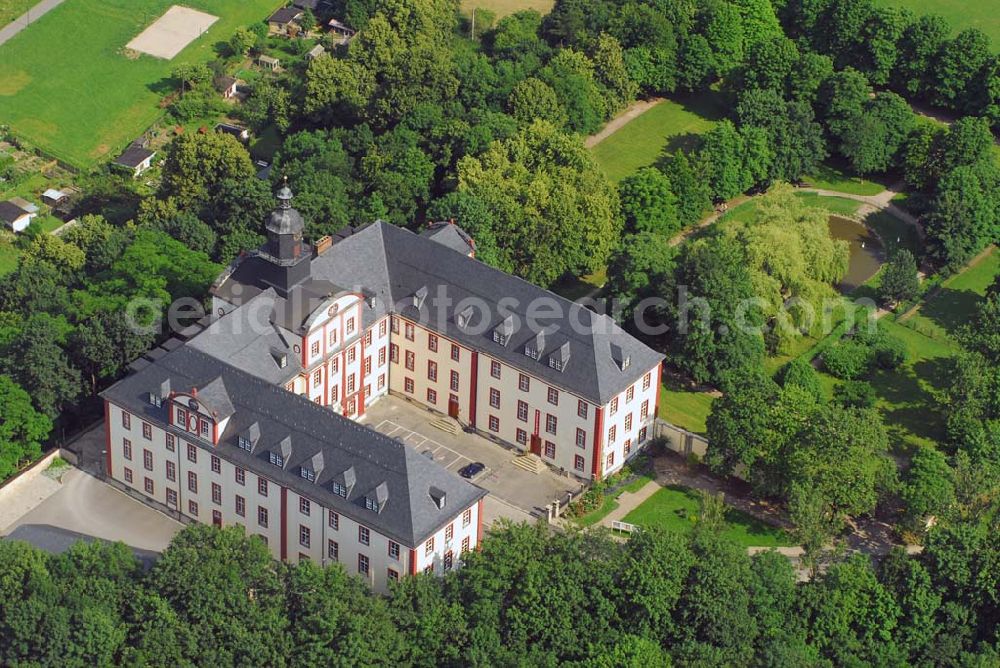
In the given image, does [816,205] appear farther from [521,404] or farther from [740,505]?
[521,404]

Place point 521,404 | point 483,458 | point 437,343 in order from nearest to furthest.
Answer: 1. point 521,404
2. point 483,458
3. point 437,343

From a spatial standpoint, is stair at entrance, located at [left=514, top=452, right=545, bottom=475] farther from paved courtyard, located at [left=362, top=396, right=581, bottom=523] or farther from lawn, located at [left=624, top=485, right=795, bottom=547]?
lawn, located at [left=624, top=485, right=795, bottom=547]

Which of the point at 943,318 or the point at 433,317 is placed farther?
the point at 943,318

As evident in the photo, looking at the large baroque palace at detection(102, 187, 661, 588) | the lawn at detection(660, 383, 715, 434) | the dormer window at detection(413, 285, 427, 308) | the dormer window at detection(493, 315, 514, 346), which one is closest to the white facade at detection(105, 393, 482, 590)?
the large baroque palace at detection(102, 187, 661, 588)

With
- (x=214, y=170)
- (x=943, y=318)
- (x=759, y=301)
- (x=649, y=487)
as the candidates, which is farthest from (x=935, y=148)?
(x=214, y=170)

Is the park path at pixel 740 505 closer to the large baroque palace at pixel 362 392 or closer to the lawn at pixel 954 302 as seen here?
the large baroque palace at pixel 362 392

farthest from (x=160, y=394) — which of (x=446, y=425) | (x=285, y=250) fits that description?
(x=446, y=425)

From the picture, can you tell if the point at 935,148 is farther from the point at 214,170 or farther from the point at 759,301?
the point at 214,170
